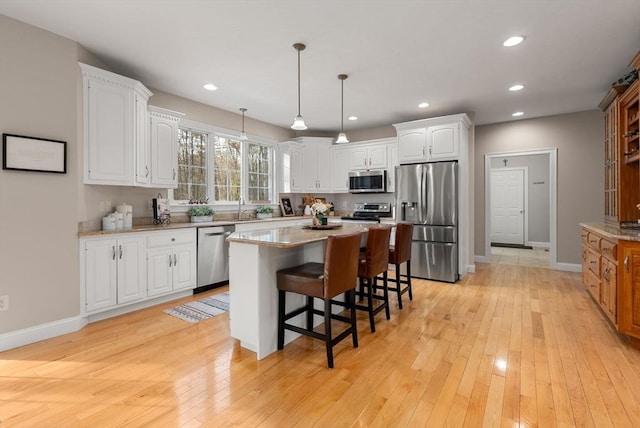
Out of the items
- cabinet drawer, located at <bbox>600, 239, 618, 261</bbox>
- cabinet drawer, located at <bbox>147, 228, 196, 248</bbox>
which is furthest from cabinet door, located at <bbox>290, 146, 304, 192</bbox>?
cabinet drawer, located at <bbox>600, 239, 618, 261</bbox>

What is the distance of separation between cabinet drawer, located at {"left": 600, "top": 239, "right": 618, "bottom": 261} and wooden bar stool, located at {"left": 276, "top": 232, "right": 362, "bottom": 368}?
228 cm

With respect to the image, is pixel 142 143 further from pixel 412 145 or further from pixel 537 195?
pixel 537 195

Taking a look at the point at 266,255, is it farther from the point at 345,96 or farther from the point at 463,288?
the point at 463,288

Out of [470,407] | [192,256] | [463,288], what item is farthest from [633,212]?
[192,256]

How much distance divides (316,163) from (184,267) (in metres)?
3.36

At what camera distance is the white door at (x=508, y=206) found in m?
8.02

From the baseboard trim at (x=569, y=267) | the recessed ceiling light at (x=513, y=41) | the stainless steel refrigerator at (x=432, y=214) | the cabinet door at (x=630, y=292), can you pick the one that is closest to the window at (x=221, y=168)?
the stainless steel refrigerator at (x=432, y=214)

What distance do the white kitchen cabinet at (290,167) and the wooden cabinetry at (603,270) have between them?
4.52m

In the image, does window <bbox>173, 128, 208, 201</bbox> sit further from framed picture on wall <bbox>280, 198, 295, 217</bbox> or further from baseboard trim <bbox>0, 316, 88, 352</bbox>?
baseboard trim <bbox>0, 316, 88, 352</bbox>

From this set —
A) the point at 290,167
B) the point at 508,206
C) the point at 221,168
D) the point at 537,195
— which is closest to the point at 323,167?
the point at 290,167

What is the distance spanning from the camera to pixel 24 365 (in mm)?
2301

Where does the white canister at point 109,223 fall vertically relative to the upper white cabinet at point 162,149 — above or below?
below

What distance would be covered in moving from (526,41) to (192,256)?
430 cm

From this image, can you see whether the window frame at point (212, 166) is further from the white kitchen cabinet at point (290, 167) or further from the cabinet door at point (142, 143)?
the cabinet door at point (142, 143)
